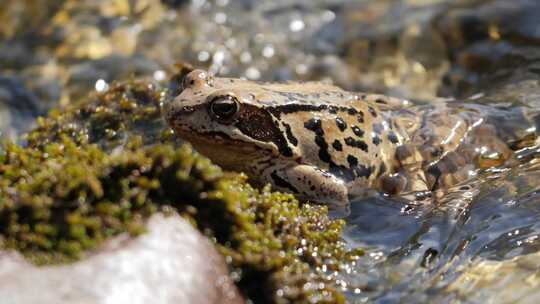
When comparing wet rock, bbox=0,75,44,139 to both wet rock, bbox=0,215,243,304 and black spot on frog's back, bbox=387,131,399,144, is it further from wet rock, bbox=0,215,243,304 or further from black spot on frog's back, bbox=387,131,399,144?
wet rock, bbox=0,215,243,304

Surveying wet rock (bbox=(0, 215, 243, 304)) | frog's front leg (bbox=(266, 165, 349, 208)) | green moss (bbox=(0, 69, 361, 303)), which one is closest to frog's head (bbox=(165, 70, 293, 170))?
frog's front leg (bbox=(266, 165, 349, 208))

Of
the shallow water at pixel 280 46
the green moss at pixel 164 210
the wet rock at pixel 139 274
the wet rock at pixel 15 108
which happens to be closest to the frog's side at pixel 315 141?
the green moss at pixel 164 210

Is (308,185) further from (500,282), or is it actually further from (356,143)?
(500,282)

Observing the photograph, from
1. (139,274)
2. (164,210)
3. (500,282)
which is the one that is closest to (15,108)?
(164,210)

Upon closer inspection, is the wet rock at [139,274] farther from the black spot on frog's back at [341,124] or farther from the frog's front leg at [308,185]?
the black spot on frog's back at [341,124]

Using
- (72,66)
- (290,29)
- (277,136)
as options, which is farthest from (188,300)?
(290,29)

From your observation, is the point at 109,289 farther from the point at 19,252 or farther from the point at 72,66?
the point at 72,66

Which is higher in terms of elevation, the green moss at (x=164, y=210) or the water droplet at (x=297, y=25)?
the green moss at (x=164, y=210)
